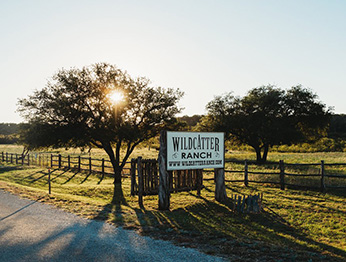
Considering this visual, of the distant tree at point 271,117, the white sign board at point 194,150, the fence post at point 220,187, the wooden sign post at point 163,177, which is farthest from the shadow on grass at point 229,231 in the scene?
the distant tree at point 271,117

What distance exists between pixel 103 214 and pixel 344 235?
24.6 feet

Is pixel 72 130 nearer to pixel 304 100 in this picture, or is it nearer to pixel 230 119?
pixel 230 119

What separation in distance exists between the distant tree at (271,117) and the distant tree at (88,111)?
12.6m

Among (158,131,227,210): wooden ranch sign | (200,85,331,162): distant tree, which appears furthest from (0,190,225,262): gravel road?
(200,85,331,162): distant tree

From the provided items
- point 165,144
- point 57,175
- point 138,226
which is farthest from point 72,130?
point 138,226

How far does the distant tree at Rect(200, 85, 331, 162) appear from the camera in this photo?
29.5 meters

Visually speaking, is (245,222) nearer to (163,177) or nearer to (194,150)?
(163,177)

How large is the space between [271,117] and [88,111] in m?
18.9

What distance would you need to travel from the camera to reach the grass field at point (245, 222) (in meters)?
6.79

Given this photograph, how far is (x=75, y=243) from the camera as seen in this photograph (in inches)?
281

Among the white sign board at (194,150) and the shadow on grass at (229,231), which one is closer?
the shadow on grass at (229,231)

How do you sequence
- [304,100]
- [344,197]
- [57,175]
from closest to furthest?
1. [344,197]
2. [57,175]
3. [304,100]

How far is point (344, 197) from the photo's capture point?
14141mm

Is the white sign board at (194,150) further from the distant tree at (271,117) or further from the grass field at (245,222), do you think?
the distant tree at (271,117)
